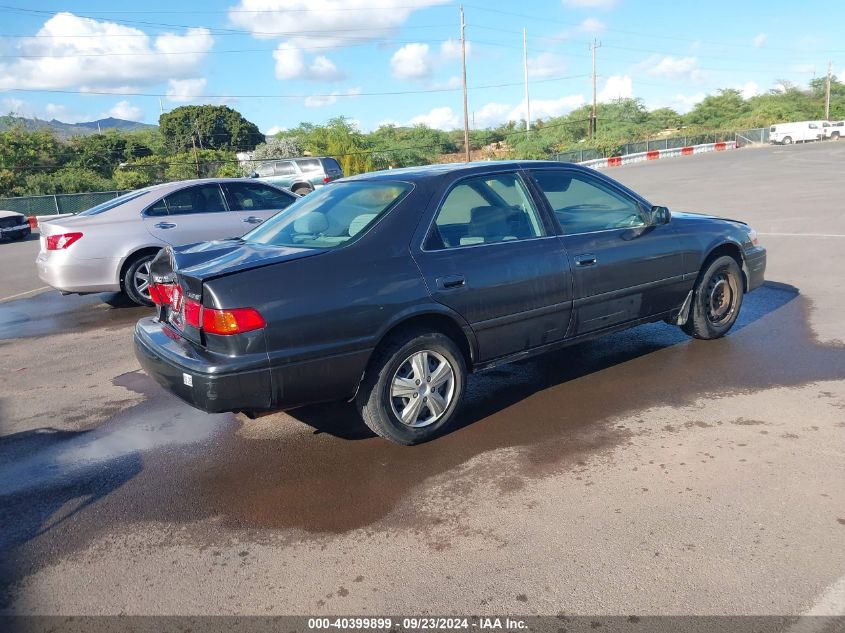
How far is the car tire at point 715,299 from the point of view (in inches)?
230

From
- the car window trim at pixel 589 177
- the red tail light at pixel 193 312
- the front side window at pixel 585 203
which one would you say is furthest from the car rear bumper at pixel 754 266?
the red tail light at pixel 193 312

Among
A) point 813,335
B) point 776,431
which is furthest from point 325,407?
point 813,335

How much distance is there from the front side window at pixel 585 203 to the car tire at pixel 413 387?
1353 millimetres

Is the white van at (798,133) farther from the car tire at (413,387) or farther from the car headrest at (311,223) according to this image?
the car tire at (413,387)

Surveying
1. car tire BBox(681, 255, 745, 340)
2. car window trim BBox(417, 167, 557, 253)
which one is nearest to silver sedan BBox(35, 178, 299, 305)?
car window trim BBox(417, 167, 557, 253)

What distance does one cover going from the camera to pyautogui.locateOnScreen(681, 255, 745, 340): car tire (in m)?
5.84

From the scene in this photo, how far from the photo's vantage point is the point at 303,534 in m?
Answer: 3.34

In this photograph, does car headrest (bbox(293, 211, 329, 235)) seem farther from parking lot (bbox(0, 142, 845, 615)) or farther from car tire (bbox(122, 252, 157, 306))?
car tire (bbox(122, 252, 157, 306))

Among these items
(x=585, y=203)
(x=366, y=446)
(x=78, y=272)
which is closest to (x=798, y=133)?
(x=585, y=203)

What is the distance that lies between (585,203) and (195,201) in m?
5.68

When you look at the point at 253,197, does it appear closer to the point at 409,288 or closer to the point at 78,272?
the point at 78,272

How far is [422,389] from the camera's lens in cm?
423

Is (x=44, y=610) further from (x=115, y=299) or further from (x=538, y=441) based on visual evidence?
(x=115, y=299)

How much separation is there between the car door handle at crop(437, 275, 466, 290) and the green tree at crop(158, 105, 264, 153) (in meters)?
87.4
